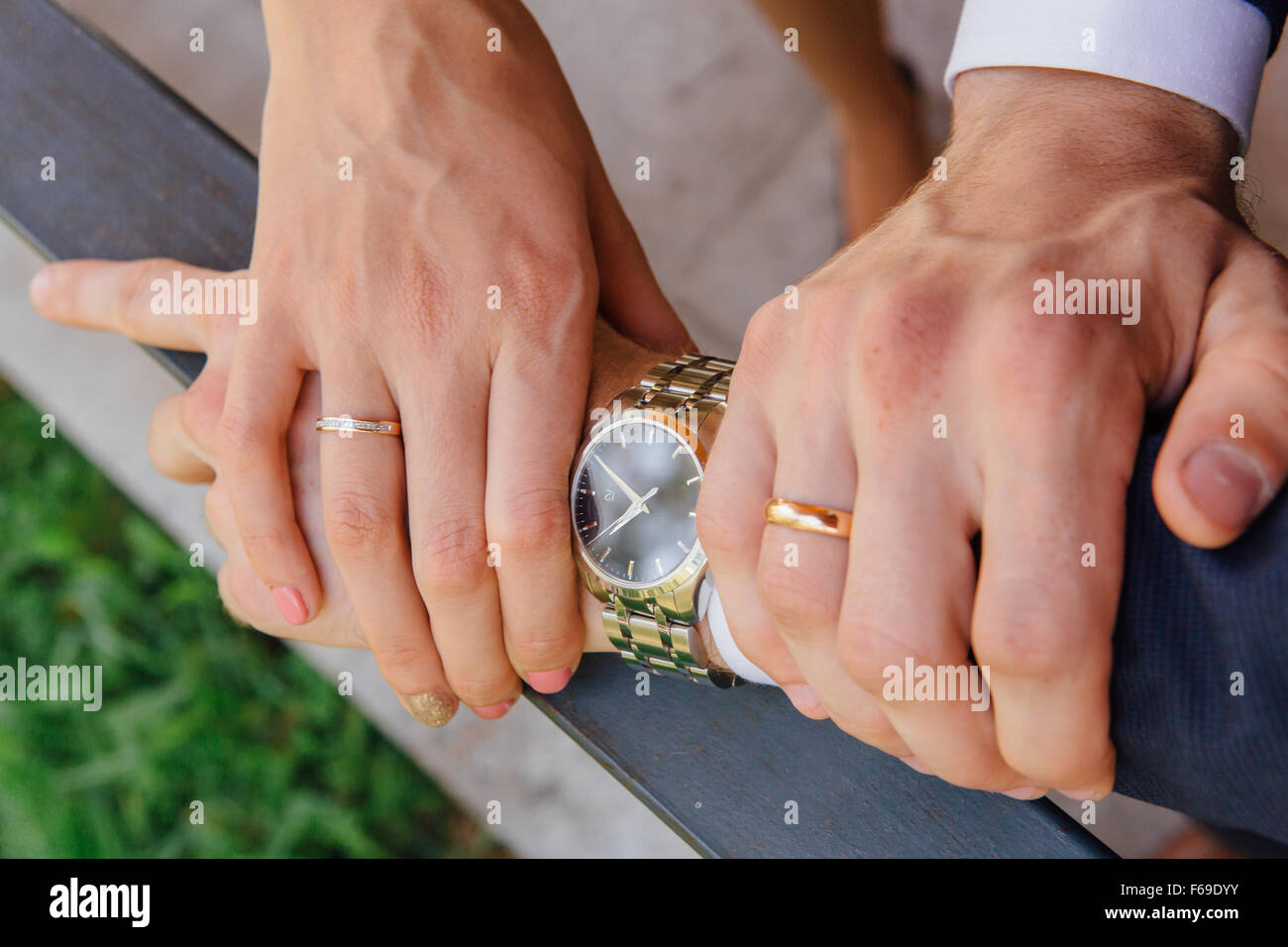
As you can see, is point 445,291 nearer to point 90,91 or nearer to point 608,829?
point 90,91

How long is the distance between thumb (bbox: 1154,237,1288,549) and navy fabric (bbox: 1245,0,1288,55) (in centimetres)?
35

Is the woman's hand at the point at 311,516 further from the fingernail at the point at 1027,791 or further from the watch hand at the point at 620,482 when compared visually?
the fingernail at the point at 1027,791

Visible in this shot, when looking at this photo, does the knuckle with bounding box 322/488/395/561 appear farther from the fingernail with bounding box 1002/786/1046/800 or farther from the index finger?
the fingernail with bounding box 1002/786/1046/800

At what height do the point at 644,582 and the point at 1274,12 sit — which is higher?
the point at 1274,12

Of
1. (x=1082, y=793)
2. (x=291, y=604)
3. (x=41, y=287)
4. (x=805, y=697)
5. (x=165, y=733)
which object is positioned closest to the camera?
(x=1082, y=793)

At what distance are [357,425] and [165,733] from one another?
126 cm

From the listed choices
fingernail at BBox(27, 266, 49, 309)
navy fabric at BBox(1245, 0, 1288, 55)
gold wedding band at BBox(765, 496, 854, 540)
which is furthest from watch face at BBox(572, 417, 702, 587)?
fingernail at BBox(27, 266, 49, 309)

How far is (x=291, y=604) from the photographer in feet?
3.01

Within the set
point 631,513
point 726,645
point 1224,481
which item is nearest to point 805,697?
point 726,645

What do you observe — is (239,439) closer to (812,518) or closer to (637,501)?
(637,501)

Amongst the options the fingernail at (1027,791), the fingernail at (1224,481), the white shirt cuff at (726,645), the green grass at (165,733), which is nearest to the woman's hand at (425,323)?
the white shirt cuff at (726,645)

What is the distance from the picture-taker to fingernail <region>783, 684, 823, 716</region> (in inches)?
27.8

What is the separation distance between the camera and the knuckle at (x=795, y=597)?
570 mm
